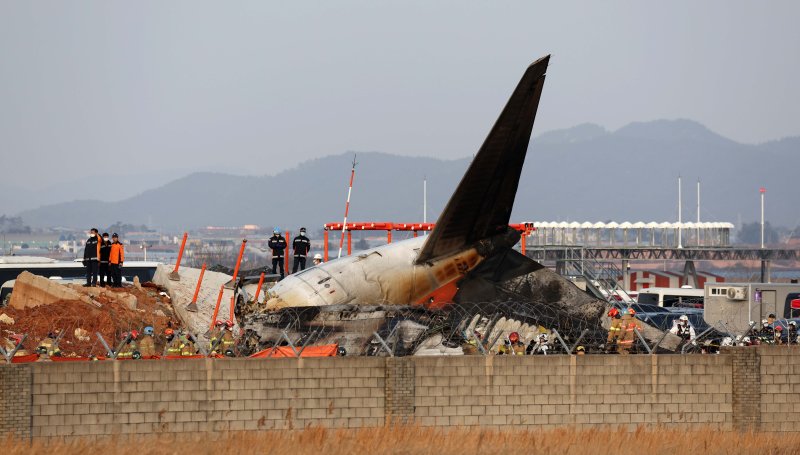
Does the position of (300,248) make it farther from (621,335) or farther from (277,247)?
(621,335)

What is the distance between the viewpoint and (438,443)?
2731 cm

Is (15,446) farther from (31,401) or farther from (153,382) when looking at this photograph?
(153,382)

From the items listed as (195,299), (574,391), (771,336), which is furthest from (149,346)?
(771,336)

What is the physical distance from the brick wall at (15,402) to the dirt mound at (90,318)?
26.1 ft

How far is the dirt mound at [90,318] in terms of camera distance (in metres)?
36.8

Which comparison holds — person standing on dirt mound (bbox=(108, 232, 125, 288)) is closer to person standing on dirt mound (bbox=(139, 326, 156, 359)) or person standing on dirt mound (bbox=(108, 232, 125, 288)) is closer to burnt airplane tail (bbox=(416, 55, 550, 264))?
person standing on dirt mound (bbox=(139, 326, 156, 359))

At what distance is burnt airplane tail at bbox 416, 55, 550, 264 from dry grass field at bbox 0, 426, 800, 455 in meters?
11.4

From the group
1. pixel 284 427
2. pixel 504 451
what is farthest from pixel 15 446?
pixel 504 451

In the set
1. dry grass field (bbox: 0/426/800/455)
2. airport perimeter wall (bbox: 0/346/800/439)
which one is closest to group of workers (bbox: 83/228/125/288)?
airport perimeter wall (bbox: 0/346/800/439)

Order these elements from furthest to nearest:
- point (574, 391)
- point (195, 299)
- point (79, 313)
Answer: point (195, 299)
point (79, 313)
point (574, 391)

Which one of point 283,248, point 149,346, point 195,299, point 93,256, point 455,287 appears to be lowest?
point 149,346

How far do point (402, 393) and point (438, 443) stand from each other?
1.79 meters

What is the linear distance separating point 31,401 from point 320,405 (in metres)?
5.79

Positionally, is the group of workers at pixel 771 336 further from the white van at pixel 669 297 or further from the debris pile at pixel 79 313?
the white van at pixel 669 297
